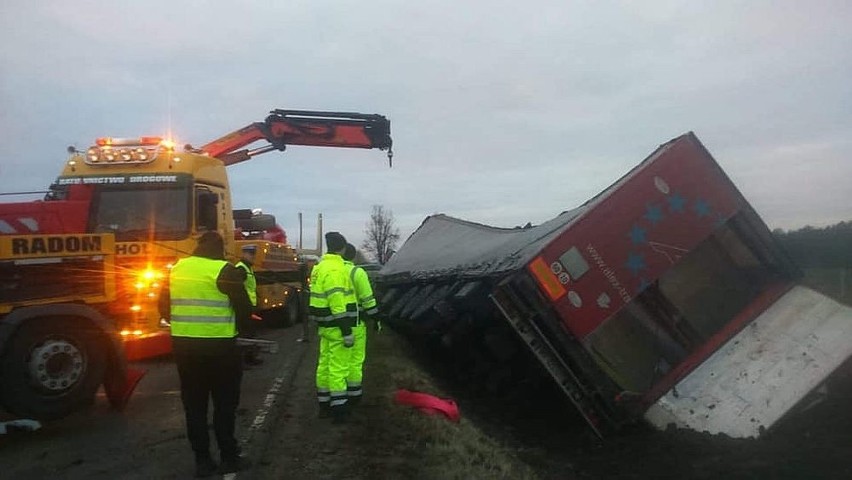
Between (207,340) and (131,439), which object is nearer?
(207,340)

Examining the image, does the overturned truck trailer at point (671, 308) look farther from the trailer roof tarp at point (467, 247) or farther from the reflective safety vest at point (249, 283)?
the reflective safety vest at point (249, 283)

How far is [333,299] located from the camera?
6.82m

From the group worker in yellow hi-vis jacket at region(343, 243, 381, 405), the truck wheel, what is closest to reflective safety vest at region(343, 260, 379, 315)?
worker in yellow hi-vis jacket at region(343, 243, 381, 405)

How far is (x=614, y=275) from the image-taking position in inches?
281

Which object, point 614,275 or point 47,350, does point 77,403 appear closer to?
point 47,350

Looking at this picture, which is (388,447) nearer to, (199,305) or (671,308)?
(199,305)

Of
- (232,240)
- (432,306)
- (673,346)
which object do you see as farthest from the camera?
(232,240)

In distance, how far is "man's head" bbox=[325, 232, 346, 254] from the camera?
7.05 metres

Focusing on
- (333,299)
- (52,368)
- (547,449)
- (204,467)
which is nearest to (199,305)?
(204,467)

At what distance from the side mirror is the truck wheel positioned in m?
3.86

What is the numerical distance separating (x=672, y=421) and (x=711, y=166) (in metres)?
2.43

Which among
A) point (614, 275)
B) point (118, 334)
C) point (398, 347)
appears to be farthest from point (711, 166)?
point (398, 347)

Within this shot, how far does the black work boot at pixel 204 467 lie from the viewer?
5.30 m

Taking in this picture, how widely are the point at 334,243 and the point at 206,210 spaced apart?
4422 mm
